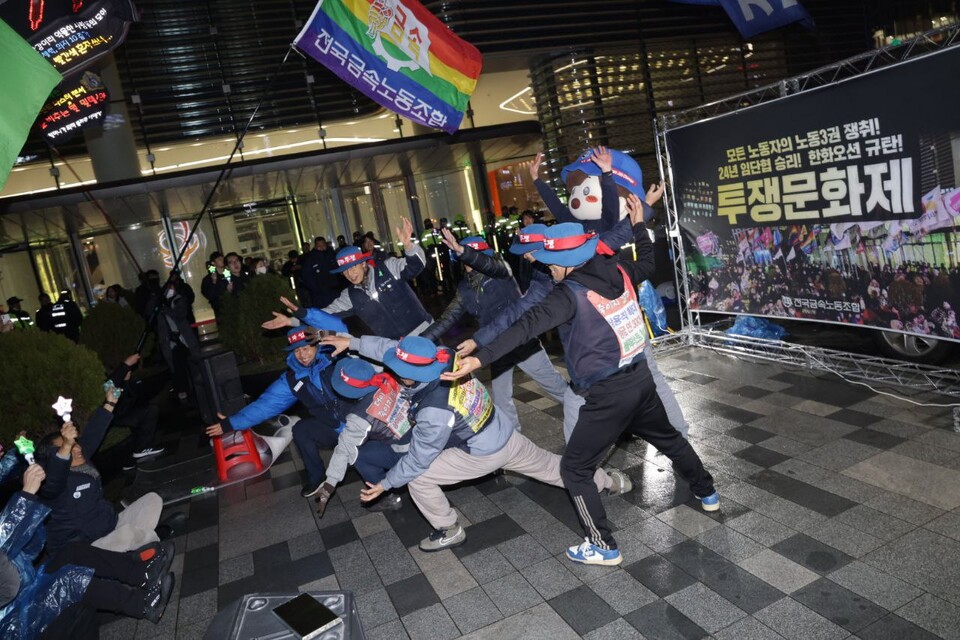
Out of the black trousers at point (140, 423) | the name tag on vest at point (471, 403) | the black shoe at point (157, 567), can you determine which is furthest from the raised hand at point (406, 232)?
the black trousers at point (140, 423)

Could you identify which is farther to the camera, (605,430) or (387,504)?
(387,504)

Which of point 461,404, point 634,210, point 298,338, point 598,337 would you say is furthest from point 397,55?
point 598,337

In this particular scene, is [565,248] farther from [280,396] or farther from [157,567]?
[157,567]

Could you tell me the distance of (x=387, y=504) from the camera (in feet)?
18.3

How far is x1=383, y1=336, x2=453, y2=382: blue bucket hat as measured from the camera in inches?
147

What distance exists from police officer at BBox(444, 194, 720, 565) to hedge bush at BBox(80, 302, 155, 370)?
9751mm

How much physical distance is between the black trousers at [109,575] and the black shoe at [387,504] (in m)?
1.75

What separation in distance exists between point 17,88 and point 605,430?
380 cm

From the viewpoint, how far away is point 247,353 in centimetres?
1071

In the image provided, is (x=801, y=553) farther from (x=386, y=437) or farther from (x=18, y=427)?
(x=18, y=427)

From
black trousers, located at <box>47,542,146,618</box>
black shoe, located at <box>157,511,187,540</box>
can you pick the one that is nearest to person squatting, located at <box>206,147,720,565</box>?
black shoe, located at <box>157,511,187,540</box>

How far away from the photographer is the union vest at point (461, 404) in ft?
13.6

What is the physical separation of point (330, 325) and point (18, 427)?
3.93 m

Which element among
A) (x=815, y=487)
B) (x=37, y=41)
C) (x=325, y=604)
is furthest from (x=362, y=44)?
(x=325, y=604)
